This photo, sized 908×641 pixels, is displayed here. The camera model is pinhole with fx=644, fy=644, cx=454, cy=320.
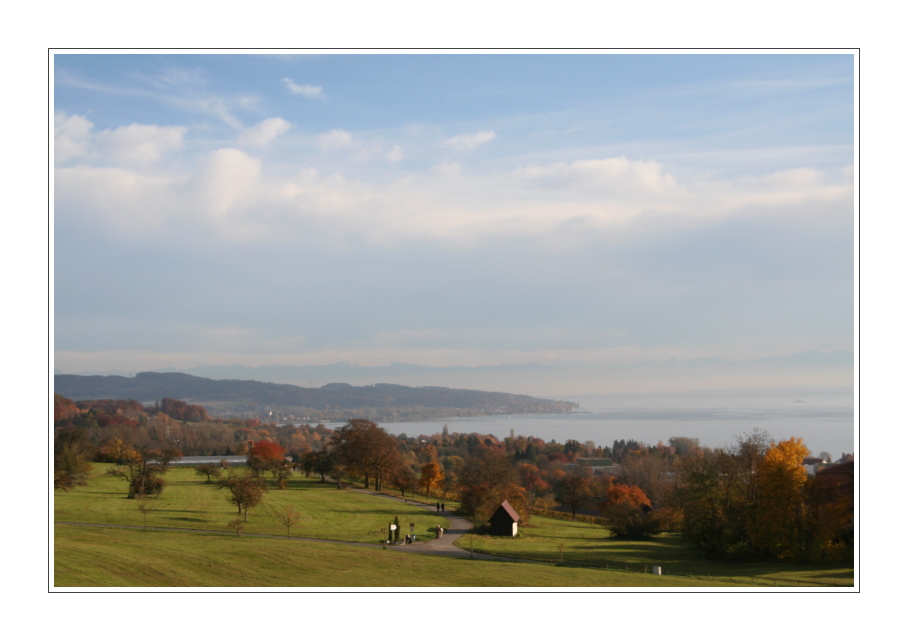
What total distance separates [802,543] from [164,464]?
3404cm

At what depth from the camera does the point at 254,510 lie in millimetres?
33406

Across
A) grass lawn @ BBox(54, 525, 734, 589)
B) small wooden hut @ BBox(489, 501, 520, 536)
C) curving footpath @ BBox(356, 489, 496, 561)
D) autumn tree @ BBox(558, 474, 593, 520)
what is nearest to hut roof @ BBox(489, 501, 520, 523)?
small wooden hut @ BBox(489, 501, 520, 536)

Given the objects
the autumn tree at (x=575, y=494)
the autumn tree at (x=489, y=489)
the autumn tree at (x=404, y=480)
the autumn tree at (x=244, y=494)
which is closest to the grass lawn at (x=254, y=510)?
the autumn tree at (x=244, y=494)

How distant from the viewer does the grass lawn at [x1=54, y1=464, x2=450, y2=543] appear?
28.6 meters

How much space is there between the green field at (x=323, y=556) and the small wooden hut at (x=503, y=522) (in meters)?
0.84

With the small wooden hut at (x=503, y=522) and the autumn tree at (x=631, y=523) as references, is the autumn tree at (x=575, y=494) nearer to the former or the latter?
the autumn tree at (x=631, y=523)

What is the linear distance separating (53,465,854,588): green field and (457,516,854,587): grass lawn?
0.05m

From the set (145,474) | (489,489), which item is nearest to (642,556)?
(489,489)

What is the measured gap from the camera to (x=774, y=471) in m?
25.5

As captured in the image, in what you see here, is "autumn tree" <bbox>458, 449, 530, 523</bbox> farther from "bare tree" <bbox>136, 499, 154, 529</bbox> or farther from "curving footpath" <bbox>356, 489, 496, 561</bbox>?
"bare tree" <bbox>136, 499, 154, 529</bbox>

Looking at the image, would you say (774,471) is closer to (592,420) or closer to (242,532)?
(242,532)
